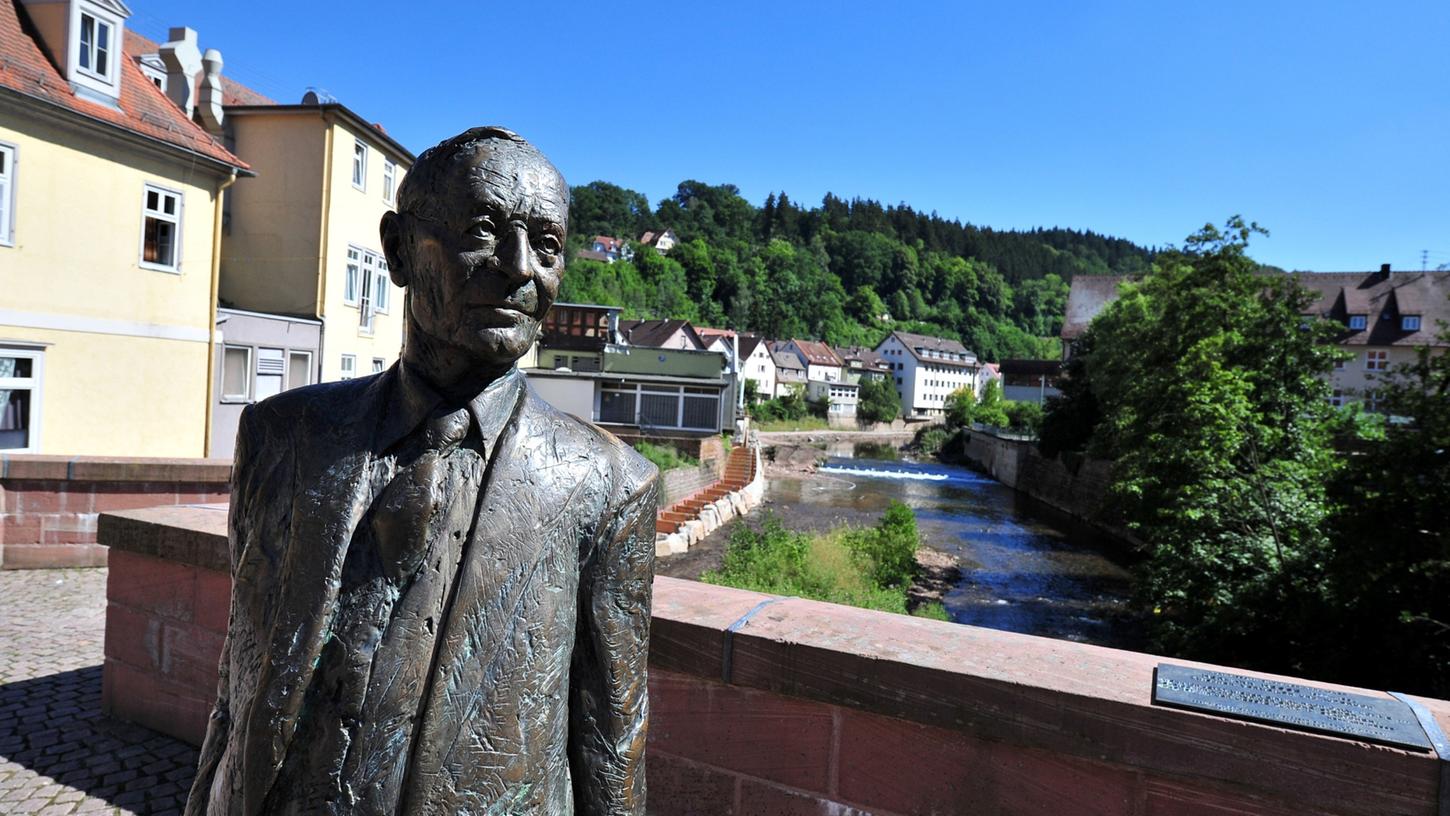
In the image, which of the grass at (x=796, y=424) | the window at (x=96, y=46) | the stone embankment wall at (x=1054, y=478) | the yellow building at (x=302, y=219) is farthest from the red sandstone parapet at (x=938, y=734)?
the grass at (x=796, y=424)

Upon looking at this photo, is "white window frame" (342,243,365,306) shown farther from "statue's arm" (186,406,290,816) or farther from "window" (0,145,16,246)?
"statue's arm" (186,406,290,816)

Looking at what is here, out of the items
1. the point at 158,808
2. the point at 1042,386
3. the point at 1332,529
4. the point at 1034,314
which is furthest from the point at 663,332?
the point at 1034,314

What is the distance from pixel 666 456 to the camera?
97.3 ft

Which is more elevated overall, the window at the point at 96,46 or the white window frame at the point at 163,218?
the window at the point at 96,46

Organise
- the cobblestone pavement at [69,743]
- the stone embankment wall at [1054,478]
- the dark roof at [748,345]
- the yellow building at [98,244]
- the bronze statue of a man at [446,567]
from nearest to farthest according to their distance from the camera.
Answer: the bronze statue of a man at [446,567] < the cobblestone pavement at [69,743] < the yellow building at [98,244] < the stone embankment wall at [1054,478] < the dark roof at [748,345]

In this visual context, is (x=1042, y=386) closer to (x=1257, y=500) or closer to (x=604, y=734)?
(x=1257, y=500)

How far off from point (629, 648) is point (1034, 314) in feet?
532

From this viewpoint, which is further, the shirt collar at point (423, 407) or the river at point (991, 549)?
the river at point (991, 549)

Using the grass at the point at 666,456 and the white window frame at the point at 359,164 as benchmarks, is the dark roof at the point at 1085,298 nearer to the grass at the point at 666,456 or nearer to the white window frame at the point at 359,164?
the grass at the point at 666,456

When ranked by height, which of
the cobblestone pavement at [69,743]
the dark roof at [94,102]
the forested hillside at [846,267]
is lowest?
the cobblestone pavement at [69,743]

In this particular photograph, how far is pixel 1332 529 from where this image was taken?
8945mm

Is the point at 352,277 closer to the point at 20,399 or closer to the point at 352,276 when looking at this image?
the point at 352,276

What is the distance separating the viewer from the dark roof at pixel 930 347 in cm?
10069

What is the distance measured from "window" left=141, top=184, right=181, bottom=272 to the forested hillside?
8575cm
